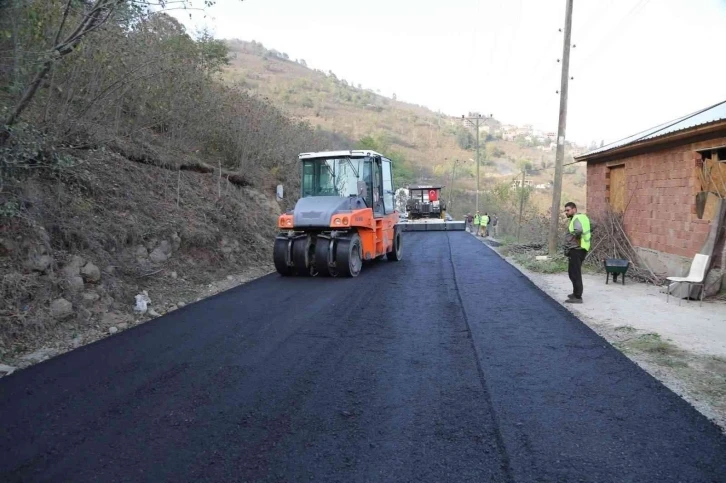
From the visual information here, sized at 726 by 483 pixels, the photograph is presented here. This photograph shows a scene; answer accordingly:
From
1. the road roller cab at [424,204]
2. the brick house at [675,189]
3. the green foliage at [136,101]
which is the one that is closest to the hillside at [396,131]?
the road roller cab at [424,204]

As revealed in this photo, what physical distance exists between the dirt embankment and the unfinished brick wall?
8.41m

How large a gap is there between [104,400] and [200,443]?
125cm

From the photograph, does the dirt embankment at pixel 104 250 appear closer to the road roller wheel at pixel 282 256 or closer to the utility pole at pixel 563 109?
the road roller wheel at pixel 282 256

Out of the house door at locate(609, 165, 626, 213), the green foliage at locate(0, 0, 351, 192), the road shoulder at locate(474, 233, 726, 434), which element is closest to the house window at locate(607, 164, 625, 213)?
the house door at locate(609, 165, 626, 213)

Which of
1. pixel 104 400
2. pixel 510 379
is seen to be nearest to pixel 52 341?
pixel 104 400

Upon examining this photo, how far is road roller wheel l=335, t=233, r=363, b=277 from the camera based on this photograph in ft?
36.3

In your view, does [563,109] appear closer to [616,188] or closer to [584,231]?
[616,188]

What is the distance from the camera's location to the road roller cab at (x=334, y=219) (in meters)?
11.2

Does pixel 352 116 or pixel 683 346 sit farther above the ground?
pixel 352 116

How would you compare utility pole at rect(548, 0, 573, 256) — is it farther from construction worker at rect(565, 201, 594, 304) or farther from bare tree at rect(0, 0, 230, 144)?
bare tree at rect(0, 0, 230, 144)

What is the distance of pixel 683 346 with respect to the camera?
6.10 metres

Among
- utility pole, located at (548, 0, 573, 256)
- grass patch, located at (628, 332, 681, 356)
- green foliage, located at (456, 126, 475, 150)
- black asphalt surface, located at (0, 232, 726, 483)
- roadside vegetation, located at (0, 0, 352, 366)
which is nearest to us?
black asphalt surface, located at (0, 232, 726, 483)

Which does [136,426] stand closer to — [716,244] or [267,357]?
[267,357]

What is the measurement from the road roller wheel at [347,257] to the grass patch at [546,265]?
4.54 meters
